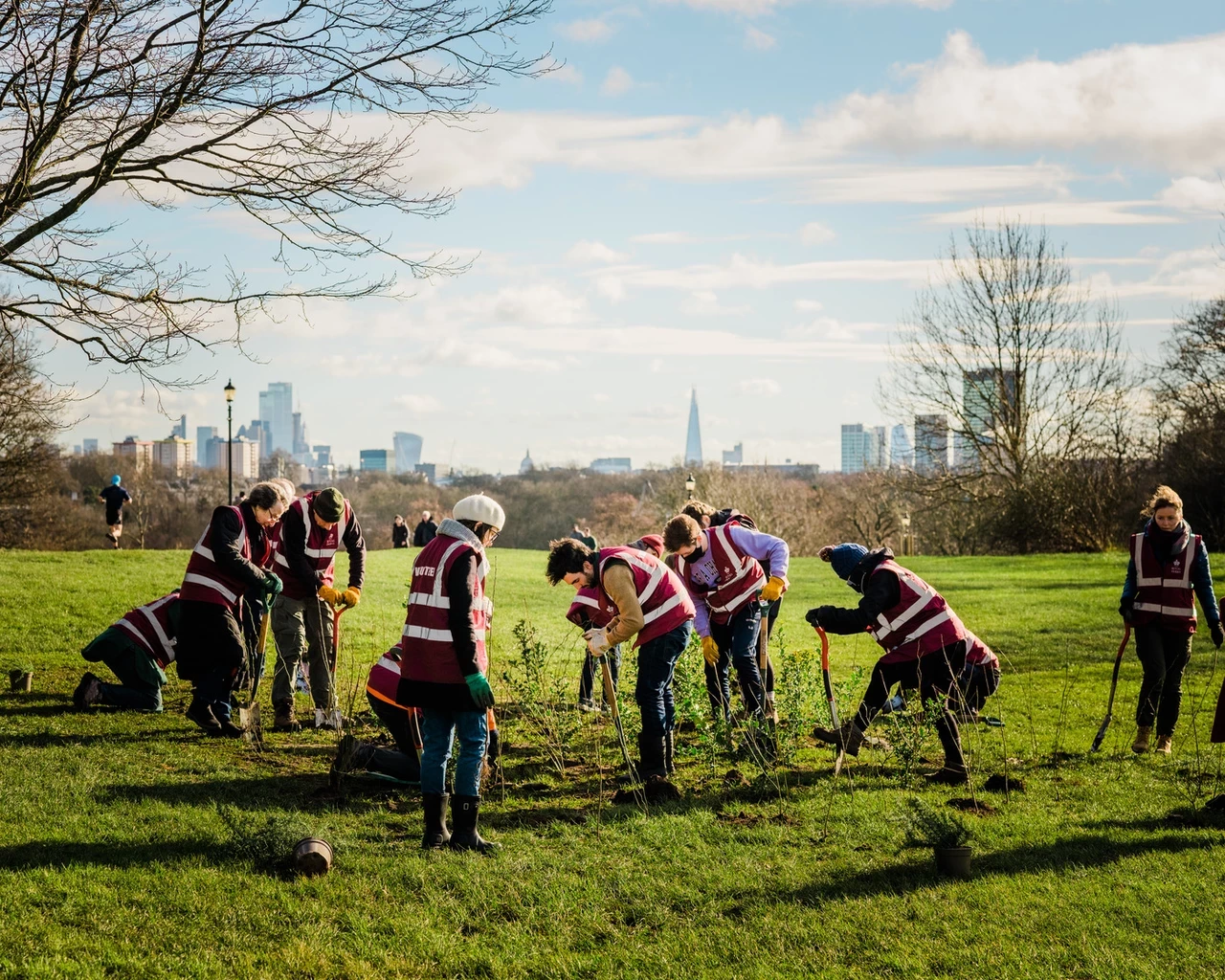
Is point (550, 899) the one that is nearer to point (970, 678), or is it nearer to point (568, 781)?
point (568, 781)

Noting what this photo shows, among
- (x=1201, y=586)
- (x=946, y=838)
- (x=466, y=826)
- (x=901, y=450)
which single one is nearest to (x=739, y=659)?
(x=946, y=838)

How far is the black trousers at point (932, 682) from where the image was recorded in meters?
7.04

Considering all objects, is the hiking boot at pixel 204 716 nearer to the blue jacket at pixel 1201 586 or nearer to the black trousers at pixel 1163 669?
the blue jacket at pixel 1201 586

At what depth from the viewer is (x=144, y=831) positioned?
592 cm

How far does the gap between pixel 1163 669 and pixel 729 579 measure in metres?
3.33

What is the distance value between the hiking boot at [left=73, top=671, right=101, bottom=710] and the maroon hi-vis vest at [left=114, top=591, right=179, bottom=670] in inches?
19.5

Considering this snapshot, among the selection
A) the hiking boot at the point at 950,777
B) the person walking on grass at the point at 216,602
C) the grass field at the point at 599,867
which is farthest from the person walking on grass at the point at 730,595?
the person walking on grass at the point at 216,602

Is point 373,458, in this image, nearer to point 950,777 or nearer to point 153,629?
point 153,629

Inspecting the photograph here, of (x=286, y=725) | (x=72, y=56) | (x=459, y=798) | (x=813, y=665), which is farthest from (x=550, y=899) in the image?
(x=72, y=56)

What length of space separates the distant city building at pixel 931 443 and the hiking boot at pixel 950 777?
3382 centimetres

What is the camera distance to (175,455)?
12050 cm

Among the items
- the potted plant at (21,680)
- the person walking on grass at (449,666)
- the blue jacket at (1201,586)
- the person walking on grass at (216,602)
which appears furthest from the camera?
the potted plant at (21,680)

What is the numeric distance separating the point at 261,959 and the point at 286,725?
444cm

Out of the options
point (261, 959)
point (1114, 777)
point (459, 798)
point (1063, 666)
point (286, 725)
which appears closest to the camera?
point (261, 959)
